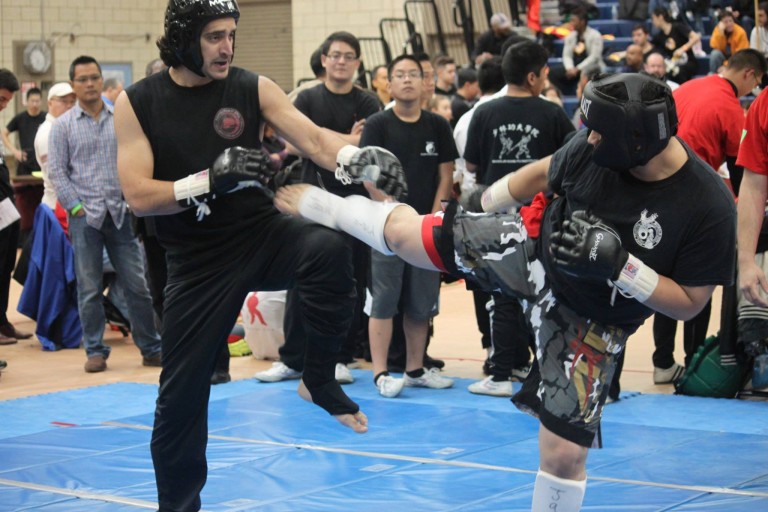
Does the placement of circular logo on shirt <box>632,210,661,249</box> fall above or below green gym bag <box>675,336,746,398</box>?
above

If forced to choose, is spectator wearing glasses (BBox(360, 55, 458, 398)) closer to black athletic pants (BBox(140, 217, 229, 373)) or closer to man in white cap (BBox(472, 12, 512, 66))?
black athletic pants (BBox(140, 217, 229, 373))

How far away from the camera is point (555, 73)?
16359mm

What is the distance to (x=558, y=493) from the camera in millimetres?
3861

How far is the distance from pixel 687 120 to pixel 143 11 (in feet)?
51.9

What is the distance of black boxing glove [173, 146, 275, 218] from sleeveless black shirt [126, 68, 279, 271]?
0.56 ft

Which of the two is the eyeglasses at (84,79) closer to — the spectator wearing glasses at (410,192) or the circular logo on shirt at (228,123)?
the spectator wearing glasses at (410,192)

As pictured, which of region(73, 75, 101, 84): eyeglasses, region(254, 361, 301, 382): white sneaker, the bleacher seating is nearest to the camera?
region(254, 361, 301, 382): white sneaker

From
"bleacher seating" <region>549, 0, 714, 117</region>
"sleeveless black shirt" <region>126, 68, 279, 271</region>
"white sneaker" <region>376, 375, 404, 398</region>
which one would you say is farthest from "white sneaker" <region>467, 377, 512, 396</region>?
"bleacher seating" <region>549, 0, 714, 117</region>

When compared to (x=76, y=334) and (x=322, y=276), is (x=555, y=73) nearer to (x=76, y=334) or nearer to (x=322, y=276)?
(x=76, y=334)

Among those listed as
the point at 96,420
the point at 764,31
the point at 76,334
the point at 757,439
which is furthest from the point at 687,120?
the point at 764,31

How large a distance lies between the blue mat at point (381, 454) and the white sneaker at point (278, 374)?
28cm

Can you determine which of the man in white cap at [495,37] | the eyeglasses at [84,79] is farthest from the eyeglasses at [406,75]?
the man in white cap at [495,37]

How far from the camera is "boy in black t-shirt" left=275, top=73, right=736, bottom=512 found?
361cm

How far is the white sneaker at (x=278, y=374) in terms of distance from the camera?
7.84m
